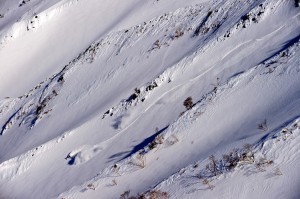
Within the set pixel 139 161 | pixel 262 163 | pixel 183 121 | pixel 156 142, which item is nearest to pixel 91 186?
pixel 139 161

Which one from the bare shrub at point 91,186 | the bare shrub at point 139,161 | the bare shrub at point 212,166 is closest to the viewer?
the bare shrub at point 212,166

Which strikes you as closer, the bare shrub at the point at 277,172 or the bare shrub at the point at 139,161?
the bare shrub at the point at 277,172

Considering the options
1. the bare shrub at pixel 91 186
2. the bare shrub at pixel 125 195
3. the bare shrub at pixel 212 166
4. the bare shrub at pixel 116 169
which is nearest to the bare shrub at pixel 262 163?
the bare shrub at pixel 212 166

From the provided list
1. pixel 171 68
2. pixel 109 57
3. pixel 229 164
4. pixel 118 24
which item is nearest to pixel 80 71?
pixel 109 57

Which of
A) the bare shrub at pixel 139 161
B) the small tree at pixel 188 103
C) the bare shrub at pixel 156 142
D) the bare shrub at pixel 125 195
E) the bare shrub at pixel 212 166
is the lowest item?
the bare shrub at pixel 212 166

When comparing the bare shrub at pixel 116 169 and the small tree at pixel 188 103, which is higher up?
the small tree at pixel 188 103

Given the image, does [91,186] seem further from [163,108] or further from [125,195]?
[163,108]

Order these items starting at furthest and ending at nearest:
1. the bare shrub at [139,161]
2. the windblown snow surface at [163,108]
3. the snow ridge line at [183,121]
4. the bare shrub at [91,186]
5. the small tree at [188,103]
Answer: the small tree at [188,103], the bare shrub at [91,186], the snow ridge line at [183,121], the bare shrub at [139,161], the windblown snow surface at [163,108]

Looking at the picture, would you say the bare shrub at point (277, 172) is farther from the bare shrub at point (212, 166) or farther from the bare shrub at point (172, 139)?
the bare shrub at point (172, 139)
